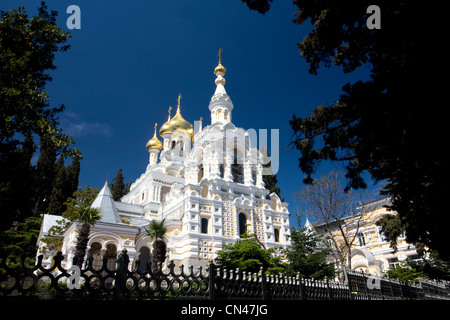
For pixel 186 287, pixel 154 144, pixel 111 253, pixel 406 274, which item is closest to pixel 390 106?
pixel 186 287

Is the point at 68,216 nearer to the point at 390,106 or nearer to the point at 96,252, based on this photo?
the point at 96,252

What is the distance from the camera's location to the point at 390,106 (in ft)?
17.5

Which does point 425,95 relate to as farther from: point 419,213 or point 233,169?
point 233,169

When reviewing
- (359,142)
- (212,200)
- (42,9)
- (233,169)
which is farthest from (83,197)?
(359,142)

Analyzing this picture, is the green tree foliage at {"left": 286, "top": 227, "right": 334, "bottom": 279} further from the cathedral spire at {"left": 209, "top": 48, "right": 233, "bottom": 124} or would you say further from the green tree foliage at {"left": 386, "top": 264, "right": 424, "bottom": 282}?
the cathedral spire at {"left": 209, "top": 48, "right": 233, "bottom": 124}

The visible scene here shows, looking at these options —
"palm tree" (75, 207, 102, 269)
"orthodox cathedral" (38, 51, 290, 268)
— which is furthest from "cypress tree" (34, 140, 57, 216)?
"palm tree" (75, 207, 102, 269)

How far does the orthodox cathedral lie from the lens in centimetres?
2000

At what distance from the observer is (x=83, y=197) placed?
83.9 feet

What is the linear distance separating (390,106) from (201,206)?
19.5 meters

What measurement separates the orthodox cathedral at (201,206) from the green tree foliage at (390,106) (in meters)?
16.1

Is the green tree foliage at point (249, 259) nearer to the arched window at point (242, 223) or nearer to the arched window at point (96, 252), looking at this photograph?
the arched window at point (242, 223)

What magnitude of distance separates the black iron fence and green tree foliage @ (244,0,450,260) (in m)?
3.14

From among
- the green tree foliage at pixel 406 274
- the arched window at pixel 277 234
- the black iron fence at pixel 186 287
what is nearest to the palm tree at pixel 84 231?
the black iron fence at pixel 186 287
